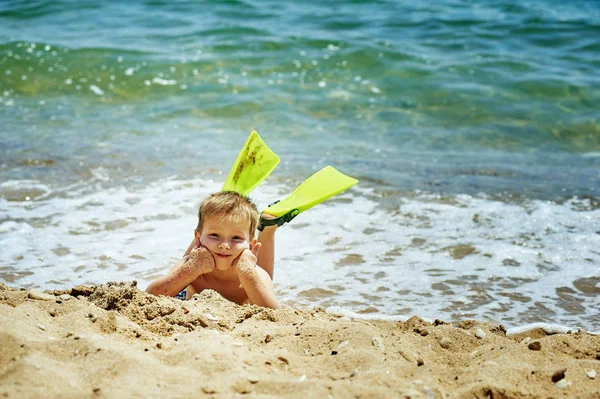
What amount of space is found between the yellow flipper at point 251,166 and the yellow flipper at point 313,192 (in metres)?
0.20

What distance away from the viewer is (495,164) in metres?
7.37

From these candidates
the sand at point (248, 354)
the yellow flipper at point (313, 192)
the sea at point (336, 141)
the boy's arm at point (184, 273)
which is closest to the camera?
the sand at point (248, 354)

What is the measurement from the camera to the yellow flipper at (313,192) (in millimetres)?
4387

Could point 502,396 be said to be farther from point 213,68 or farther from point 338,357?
point 213,68

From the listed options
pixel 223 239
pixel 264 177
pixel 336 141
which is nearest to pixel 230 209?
pixel 223 239

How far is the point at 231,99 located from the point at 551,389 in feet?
23.4

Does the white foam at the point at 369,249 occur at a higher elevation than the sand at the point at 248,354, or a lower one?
lower

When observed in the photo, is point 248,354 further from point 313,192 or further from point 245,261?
point 313,192

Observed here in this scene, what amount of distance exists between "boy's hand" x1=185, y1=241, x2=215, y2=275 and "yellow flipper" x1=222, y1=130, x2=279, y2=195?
2.27ft

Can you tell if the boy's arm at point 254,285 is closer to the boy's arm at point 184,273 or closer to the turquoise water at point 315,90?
the boy's arm at point 184,273

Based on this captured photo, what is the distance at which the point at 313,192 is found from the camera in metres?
4.50

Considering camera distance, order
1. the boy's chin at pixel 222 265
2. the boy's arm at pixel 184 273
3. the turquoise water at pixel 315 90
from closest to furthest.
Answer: the boy's arm at pixel 184 273 < the boy's chin at pixel 222 265 < the turquoise water at pixel 315 90

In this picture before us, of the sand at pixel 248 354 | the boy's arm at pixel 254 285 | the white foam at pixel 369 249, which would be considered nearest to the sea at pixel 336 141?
the white foam at pixel 369 249

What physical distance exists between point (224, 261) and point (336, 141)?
173 inches
